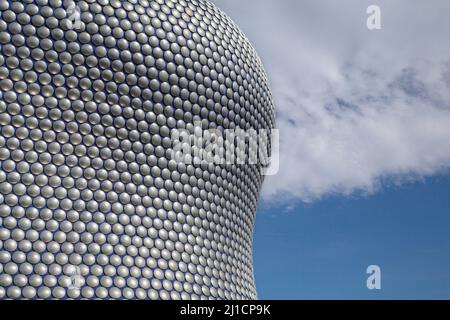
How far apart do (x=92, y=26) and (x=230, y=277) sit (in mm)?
9595

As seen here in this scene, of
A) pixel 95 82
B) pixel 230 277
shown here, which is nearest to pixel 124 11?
pixel 95 82

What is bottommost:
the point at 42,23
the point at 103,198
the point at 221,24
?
the point at 103,198

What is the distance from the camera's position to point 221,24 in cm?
2058

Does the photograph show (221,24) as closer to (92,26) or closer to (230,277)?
(92,26)

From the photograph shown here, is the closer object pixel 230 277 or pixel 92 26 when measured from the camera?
pixel 92 26

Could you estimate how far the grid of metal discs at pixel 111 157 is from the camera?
14969 mm

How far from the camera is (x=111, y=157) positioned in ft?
54.4

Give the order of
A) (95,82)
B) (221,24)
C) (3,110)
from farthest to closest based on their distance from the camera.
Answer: (221,24)
(95,82)
(3,110)

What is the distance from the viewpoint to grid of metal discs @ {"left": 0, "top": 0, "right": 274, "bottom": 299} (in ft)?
49.1

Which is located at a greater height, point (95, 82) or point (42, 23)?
point (42, 23)

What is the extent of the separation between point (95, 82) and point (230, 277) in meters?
8.04
